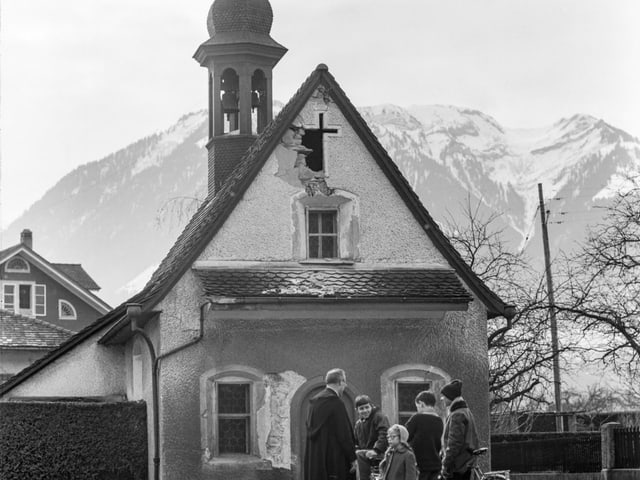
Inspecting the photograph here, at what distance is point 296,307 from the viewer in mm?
25547

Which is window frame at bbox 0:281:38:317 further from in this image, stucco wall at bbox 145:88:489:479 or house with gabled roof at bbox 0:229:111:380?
stucco wall at bbox 145:88:489:479

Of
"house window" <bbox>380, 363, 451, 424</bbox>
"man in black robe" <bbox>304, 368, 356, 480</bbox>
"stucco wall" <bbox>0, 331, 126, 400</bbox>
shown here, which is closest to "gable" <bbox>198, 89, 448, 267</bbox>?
"house window" <bbox>380, 363, 451, 424</bbox>

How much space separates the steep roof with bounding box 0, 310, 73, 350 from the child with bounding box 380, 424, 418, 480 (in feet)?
95.3

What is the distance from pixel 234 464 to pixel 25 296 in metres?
42.3

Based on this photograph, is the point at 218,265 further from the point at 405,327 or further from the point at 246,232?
the point at 405,327

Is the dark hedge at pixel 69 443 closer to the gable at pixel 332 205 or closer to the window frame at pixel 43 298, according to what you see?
the gable at pixel 332 205

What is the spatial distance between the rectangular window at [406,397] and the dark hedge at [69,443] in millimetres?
4453

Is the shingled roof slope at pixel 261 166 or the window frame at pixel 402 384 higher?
the shingled roof slope at pixel 261 166

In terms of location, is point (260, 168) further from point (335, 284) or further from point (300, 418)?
point (300, 418)

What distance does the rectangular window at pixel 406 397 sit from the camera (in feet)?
87.5

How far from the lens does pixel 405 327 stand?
26719mm

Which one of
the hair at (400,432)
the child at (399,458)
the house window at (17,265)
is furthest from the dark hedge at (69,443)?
the house window at (17,265)

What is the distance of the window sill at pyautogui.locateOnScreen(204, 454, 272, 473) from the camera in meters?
25.5

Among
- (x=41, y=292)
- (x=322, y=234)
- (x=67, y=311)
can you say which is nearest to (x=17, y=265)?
(x=41, y=292)
